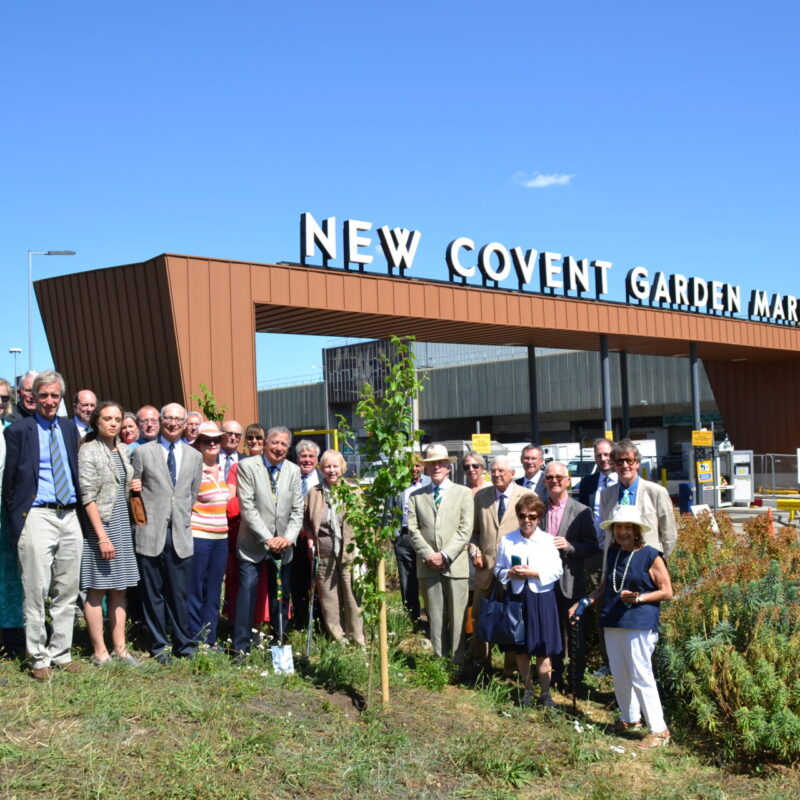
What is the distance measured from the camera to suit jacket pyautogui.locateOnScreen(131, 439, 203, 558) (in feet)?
22.4

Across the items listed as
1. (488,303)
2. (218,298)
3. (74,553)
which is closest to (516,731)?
(74,553)

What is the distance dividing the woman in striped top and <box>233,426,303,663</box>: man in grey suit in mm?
169

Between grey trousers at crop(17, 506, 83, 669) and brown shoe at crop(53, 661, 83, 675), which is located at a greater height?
grey trousers at crop(17, 506, 83, 669)

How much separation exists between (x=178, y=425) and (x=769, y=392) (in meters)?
29.9

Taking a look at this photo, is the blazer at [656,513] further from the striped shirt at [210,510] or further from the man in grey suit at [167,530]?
the man in grey suit at [167,530]

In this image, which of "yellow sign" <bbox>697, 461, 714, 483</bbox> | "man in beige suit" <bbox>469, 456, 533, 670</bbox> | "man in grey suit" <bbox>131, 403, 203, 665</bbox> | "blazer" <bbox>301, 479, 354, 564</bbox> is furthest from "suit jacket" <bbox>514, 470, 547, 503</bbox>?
"yellow sign" <bbox>697, 461, 714, 483</bbox>

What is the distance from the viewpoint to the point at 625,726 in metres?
6.63

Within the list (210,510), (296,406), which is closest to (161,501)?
(210,510)

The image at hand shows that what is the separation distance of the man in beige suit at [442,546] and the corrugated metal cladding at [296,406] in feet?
175

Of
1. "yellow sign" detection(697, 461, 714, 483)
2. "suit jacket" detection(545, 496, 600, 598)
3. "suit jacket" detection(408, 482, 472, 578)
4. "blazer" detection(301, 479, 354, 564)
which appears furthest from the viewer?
"yellow sign" detection(697, 461, 714, 483)

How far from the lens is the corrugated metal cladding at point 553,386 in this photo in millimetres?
48759

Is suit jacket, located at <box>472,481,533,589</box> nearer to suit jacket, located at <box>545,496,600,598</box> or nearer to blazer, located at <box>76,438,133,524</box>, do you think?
suit jacket, located at <box>545,496,600,598</box>

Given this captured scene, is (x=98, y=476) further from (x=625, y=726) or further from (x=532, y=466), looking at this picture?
(x=625, y=726)

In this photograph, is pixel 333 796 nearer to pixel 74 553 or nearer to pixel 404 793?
pixel 404 793
